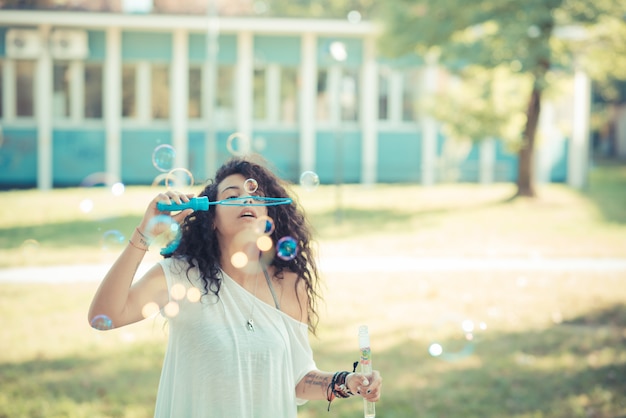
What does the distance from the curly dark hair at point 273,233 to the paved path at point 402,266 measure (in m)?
6.03

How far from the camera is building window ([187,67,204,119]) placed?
21.5 meters

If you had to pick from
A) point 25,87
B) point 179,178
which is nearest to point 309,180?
point 179,178

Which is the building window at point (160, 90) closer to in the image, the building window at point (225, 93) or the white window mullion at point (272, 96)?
the building window at point (225, 93)

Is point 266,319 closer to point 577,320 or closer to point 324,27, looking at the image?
point 577,320

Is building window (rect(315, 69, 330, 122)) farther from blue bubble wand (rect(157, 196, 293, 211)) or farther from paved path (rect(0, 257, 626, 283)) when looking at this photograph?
blue bubble wand (rect(157, 196, 293, 211))

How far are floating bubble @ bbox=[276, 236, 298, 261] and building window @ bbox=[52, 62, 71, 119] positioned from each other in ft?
64.0

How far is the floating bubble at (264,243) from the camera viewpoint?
2.43 metres

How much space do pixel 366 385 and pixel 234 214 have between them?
2.26 ft

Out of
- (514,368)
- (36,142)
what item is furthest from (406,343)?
(36,142)

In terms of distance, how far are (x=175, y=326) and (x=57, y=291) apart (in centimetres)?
593

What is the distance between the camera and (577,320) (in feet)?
22.3

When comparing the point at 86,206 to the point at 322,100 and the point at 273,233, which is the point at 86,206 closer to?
the point at 273,233

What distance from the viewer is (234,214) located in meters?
2.36

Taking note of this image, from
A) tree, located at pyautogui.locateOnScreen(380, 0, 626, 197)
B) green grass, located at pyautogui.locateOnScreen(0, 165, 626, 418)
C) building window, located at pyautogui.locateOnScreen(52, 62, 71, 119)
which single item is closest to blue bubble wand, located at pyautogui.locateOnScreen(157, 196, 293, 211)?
green grass, located at pyautogui.locateOnScreen(0, 165, 626, 418)
